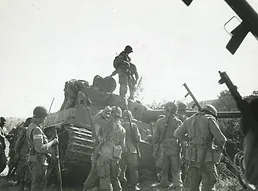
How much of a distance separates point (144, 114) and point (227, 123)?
6152mm

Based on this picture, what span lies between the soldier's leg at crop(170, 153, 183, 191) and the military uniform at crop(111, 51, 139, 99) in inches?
164

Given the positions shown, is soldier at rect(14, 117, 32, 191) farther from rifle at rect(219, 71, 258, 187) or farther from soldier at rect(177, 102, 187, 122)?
rifle at rect(219, 71, 258, 187)

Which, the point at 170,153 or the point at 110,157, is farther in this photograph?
the point at 170,153

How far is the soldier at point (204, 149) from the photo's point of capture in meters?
6.43

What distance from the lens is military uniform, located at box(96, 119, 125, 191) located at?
7.05m

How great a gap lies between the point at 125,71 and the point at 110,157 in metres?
5.53

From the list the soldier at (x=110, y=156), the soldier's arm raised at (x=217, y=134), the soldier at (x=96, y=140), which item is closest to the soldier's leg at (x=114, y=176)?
the soldier at (x=110, y=156)

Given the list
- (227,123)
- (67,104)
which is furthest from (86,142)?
(227,123)

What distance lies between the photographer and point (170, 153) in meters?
8.29

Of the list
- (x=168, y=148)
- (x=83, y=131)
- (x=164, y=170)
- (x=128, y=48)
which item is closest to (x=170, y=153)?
(x=168, y=148)

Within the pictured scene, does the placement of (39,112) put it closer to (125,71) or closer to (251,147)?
(251,147)

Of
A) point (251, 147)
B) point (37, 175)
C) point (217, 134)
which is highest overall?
point (37, 175)

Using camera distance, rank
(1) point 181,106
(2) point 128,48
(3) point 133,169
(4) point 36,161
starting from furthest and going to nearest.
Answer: (2) point 128,48 < (1) point 181,106 < (3) point 133,169 < (4) point 36,161

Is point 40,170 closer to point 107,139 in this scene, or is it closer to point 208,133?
point 107,139
